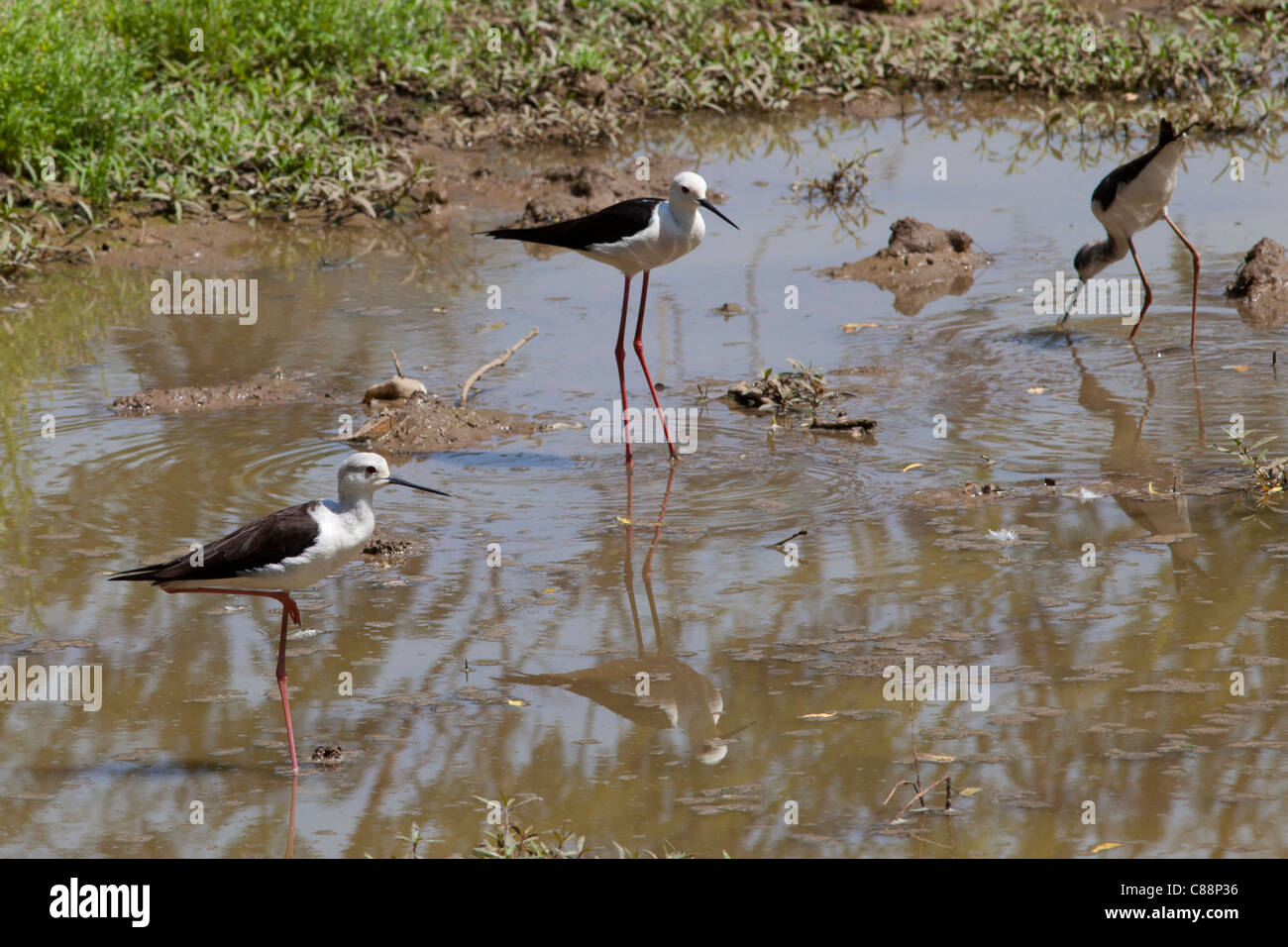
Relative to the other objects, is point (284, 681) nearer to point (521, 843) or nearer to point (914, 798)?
point (521, 843)

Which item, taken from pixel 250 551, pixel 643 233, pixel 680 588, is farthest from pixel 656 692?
pixel 643 233

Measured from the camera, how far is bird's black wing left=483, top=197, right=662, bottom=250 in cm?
761

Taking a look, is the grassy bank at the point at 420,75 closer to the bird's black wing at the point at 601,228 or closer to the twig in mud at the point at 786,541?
the bird's black wing at the point at 601,228

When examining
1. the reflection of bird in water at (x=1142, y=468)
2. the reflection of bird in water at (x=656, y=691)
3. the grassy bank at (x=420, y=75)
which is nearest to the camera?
the reflection of bird in water at (x=656, y=691)

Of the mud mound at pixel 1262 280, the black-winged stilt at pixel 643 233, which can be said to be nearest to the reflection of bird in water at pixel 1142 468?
the mud mound at pixel 1262 280

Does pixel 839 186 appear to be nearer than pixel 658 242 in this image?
No

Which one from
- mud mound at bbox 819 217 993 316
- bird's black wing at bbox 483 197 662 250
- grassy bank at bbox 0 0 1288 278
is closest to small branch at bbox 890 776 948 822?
bird's black wing at bbox 483 197 662 250

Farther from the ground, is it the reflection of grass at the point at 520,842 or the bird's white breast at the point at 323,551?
the bird's white breast at the point at 323,551

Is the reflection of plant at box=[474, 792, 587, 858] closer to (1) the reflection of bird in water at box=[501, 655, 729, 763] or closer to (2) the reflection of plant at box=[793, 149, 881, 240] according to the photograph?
(1) the reflection of bird in water at box=[501, 655, 729, 763]

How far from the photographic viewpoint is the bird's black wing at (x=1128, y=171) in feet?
28.9

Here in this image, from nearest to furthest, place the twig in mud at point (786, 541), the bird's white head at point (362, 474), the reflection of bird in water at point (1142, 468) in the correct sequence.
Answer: the bird's white head at point (362, 474), the reflection of bird in water at point (1142, 468), the twig in mud at point (786, 541)

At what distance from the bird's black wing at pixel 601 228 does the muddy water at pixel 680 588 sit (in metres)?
0.85

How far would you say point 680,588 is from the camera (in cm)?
588

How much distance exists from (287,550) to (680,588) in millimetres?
1684
